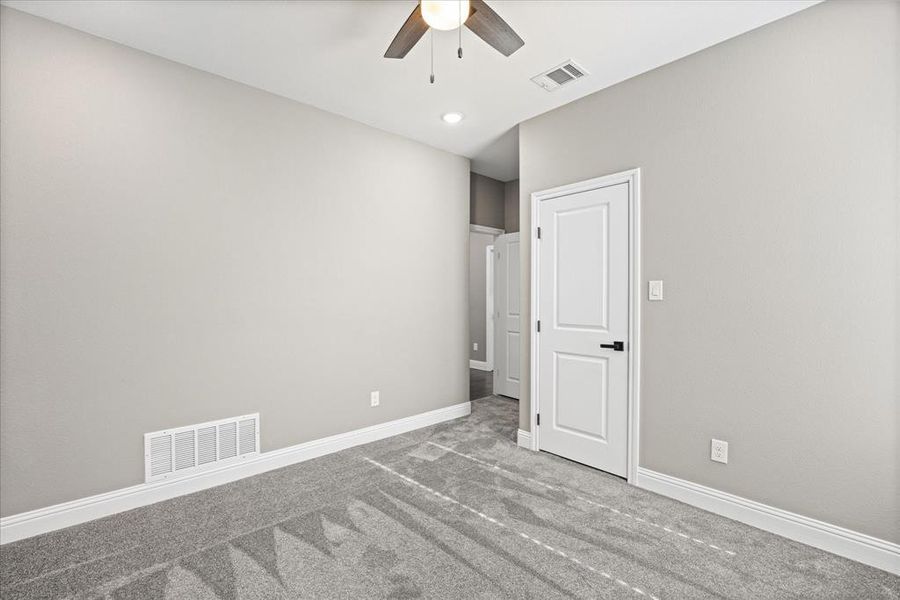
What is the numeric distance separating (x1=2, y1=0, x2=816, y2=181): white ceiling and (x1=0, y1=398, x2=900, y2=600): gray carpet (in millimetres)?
2738

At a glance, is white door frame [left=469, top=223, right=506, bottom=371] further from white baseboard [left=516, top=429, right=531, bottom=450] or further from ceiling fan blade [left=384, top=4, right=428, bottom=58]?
ceiling fan blade [left=384, top=4, right=428, bottom=58]

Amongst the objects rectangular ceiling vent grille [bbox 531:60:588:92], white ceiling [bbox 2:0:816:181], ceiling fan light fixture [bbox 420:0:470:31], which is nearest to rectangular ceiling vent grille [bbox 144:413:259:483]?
white ceiling [bbox 2:0:816:181]

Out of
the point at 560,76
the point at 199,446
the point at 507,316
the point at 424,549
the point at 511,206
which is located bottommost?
the point at 424,549

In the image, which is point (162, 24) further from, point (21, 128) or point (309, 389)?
point (309, 389)

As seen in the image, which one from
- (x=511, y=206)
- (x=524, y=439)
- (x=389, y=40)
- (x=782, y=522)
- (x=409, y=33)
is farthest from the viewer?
(x=511, y=206)

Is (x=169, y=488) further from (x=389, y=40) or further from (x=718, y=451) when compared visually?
(x=718, y=451)

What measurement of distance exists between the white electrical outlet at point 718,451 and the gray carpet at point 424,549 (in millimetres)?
324

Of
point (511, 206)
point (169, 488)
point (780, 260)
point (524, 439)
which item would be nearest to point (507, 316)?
point (511, 206)

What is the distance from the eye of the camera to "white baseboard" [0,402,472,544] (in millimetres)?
2191

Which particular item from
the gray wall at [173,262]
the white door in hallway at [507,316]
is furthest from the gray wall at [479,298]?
the gray wall at [173,262]

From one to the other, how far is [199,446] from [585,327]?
279cm

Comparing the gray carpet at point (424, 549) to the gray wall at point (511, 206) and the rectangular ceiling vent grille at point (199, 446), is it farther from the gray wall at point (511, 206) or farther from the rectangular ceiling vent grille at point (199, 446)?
the gray wall at point (511, 206)

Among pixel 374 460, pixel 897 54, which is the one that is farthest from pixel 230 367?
pixel 897 54

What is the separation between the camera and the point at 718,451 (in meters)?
2.46
